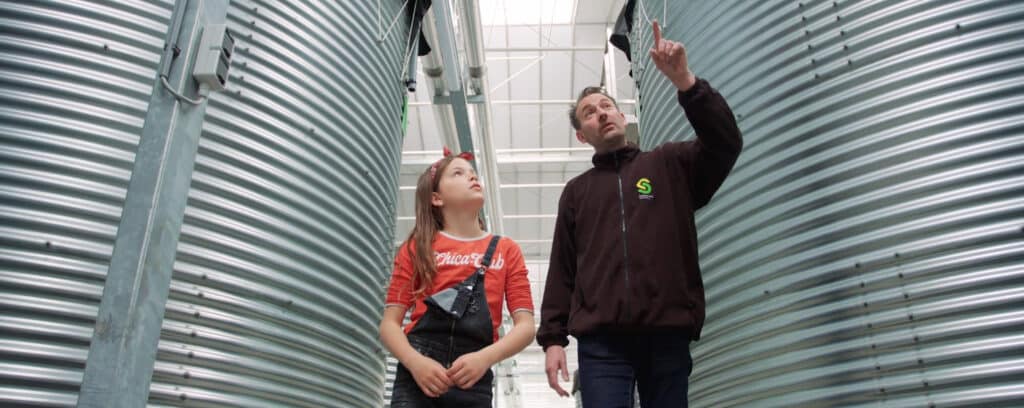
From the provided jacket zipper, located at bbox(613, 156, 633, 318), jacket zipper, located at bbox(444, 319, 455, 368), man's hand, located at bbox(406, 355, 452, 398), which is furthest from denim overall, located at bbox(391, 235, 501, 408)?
jacket zipper, located at bbox(613, 156, 633, 318)

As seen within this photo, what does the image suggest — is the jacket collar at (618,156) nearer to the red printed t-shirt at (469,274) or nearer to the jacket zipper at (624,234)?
the jacket zipper at (624,234)

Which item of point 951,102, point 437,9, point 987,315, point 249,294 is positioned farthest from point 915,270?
point 437,9

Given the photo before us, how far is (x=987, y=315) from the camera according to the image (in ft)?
8.00

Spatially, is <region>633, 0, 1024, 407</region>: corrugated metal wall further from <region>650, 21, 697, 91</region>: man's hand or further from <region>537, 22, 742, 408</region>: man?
<region>650, 21, 697, 91</region>: man's hand

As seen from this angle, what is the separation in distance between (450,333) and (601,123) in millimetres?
895

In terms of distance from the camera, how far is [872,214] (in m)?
2.71

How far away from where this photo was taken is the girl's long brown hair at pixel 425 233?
2.69 meters

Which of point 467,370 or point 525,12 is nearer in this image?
point 467,370

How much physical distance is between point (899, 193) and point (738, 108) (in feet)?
2.85

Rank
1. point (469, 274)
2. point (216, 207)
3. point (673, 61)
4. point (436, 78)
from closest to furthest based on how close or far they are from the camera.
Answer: point (673, 61) < point (469, 274) < point (216, 207) < point (436, 78)

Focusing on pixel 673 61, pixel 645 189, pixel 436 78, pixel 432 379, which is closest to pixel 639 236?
pixel 645 189

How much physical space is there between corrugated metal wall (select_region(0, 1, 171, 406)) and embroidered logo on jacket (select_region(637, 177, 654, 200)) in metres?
1.91

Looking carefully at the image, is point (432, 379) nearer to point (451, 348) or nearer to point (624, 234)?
point (451, 348)

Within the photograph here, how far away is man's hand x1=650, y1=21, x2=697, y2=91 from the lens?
7.40 ft
